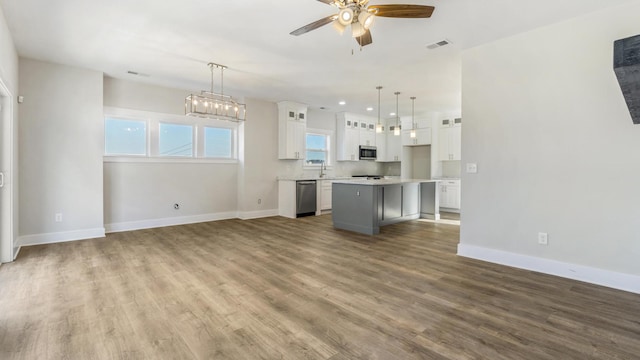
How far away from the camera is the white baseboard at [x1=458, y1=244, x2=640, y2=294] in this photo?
9.37 ft

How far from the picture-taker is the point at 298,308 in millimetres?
2467

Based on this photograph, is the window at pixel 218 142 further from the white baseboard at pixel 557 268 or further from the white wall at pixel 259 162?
the white baseboard at pixel 557 268

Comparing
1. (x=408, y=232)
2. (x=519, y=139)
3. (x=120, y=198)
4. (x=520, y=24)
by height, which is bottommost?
(x=408, y=232)

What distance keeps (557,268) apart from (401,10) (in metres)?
3.14

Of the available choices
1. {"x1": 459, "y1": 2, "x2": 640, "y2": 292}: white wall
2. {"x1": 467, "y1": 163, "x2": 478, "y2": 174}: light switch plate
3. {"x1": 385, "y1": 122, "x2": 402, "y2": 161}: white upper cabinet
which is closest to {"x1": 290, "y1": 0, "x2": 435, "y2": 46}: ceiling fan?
{"x1": 459, "y1": 2, "x2": 640, "y2": 292}: white wall

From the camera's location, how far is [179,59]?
439cm

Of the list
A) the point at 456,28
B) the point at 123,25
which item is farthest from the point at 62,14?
the point at 456,28

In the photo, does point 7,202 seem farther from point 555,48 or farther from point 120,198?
point 555,48

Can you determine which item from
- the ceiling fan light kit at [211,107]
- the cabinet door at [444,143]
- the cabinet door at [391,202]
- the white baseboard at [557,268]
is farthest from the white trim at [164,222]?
the cabinet door at [444,143]

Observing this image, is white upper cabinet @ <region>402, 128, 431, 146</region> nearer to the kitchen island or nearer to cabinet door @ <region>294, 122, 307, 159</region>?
the kitchen island

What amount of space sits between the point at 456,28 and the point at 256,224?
4.80 metres

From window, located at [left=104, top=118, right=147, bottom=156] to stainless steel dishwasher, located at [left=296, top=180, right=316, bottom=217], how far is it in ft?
10.8

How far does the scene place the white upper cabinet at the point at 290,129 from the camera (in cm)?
729

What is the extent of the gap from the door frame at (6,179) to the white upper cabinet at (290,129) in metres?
4.67
